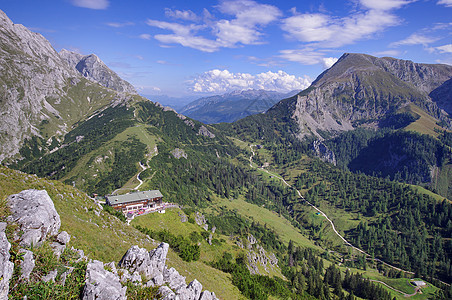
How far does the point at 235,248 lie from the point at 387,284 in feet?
442

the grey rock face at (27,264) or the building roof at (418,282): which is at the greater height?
the grey rock face at (27,264)

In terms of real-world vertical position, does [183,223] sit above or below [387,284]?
above

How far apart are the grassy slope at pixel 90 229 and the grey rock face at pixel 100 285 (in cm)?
729

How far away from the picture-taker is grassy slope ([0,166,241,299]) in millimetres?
29344

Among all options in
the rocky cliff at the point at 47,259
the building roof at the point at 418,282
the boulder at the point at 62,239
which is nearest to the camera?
the rocky cliff at the point at 47,259

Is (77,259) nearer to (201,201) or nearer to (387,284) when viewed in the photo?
(201,201)

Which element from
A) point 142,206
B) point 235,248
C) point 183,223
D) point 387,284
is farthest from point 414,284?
point 142,206

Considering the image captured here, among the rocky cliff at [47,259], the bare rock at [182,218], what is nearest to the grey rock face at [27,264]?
the rocky cliff at [47,259]

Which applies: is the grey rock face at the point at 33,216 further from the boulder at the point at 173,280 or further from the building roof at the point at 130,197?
the building roof at the point at 130,197

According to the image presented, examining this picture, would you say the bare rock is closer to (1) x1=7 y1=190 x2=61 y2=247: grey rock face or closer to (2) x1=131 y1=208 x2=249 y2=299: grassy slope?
(2) x1=131 y1=208 x2=249 y2=299: grassy slope

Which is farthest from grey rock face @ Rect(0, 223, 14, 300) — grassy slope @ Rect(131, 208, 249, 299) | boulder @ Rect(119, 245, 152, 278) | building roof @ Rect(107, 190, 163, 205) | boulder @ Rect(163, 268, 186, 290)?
building roof @ Rect(107, 190, 163, 205)

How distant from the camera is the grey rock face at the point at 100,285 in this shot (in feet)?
59.7

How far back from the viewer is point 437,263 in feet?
596

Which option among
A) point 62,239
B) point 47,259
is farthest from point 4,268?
point 62,239
